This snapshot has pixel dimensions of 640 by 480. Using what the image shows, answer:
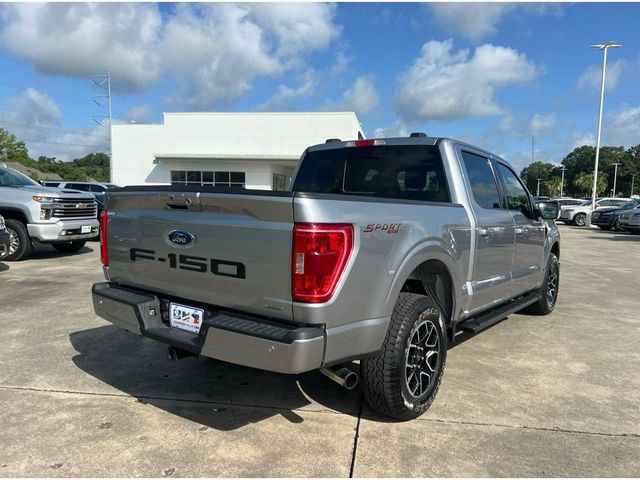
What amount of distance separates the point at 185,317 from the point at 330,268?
110 centimetres

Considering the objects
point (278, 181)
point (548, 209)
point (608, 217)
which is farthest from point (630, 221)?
point (278, 181)

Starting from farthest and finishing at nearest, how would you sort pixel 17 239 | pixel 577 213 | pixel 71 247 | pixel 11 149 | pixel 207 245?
pixel 11 149
pixel 577 213
pixel 71 247
pixel 17 239
pixel 207 245

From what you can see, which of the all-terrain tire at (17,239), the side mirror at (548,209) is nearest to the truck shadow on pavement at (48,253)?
the all-terrain tire at (17,239)

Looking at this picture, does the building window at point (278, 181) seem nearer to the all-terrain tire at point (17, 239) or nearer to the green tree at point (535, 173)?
the all-terrain tire at point (17, 239)

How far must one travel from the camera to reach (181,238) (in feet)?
10.2

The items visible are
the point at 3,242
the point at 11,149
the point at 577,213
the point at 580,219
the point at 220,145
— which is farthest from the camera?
the point at 11,149

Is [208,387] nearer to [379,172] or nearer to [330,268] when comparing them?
[330,268]

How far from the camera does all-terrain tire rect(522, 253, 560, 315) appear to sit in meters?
6.16

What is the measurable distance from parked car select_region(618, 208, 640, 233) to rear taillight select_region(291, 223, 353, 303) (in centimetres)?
2173

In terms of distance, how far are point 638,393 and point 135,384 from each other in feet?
13.0

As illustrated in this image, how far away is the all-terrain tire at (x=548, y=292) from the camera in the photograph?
6.16m

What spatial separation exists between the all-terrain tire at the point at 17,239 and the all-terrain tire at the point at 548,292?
905cm

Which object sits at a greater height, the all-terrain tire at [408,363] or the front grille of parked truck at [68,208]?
the front grille of parked truck at [68,208]

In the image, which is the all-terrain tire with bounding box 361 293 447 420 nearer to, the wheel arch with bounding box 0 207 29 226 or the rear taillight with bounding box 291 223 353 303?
the rear taillight with bounding box 291 223 353 303
